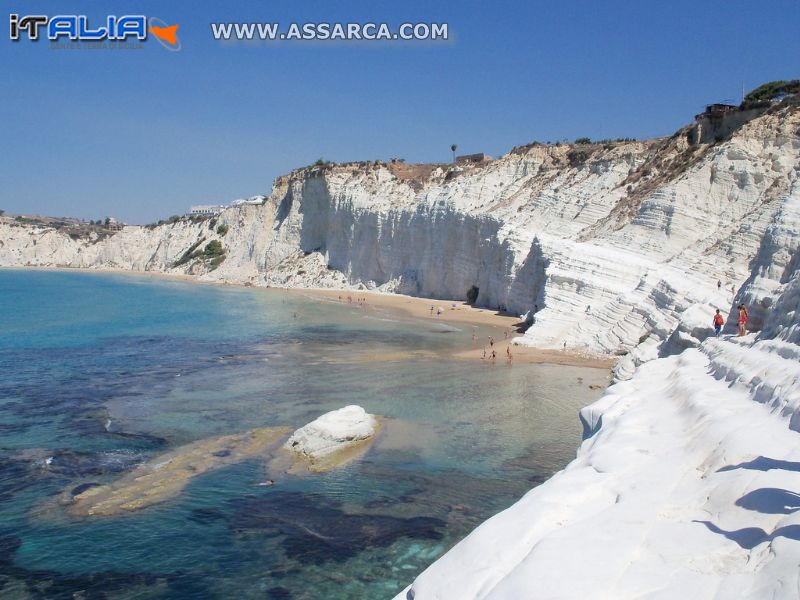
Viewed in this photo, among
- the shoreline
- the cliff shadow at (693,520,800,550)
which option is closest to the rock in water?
the cliff shadow at (693,520,800,550)

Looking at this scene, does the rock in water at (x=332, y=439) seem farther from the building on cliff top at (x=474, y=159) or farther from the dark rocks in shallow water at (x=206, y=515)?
the building on cliff top at (x=474, y=159)

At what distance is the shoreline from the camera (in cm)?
2464

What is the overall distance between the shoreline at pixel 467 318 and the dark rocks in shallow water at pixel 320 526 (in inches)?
540

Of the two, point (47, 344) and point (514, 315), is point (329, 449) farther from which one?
point (514, 315)

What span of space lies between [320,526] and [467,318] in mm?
27941

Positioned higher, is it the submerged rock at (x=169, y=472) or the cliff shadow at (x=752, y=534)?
the cliff shadow at (x=752, y=534)

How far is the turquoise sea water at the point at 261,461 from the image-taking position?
9.34 meters

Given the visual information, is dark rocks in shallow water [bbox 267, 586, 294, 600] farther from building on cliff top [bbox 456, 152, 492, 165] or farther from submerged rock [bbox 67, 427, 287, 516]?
building on cliff top [bbox 456, 152, 492, 165]

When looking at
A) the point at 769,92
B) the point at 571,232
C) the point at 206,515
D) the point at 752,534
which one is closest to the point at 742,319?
the point at 752,534

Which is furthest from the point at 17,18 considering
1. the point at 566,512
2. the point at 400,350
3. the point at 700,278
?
the point at 700,278

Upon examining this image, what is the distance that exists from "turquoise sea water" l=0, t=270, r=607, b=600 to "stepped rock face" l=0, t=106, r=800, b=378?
4.39 m

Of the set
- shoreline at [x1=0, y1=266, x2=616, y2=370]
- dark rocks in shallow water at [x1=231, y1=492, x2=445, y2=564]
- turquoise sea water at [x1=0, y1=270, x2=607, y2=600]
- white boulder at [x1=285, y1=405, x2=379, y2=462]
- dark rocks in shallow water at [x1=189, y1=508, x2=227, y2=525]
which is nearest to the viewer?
turquoise sea water at [x1=0, y1=270, x2=607, y2=600]

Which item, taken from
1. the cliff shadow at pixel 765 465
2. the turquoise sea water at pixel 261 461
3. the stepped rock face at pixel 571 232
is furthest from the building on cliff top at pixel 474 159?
the cliff shadow at pixel 765 465

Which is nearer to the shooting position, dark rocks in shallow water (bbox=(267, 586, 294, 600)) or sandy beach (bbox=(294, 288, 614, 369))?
dark rocks in shallow water (bbox=(267, 586, 294, 600))
